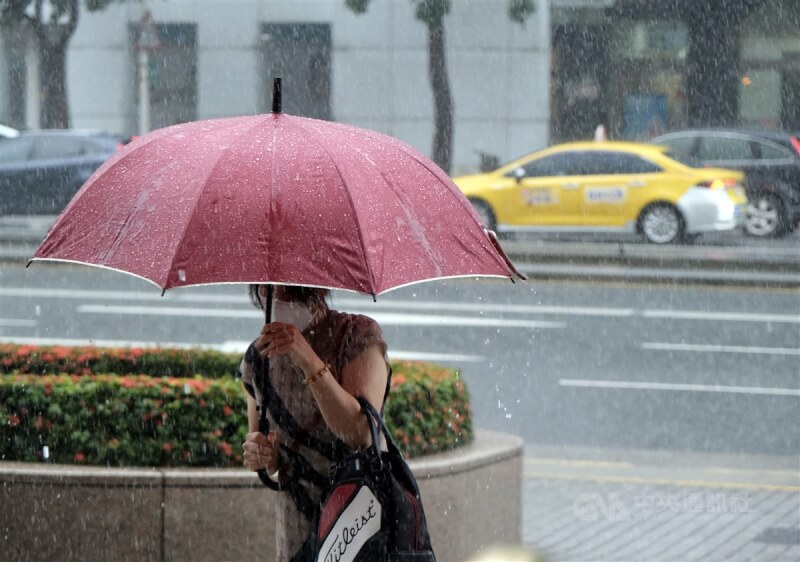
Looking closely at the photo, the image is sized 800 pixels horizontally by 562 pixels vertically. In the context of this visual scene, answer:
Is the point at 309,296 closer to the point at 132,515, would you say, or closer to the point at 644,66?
the point at 132,515

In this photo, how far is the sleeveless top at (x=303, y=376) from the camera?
315 centimetres

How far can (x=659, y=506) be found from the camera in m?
7.16

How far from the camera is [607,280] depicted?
58.3 ft

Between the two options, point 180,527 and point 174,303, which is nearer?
point 180,527

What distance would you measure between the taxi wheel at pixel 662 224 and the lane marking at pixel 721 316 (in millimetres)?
5198

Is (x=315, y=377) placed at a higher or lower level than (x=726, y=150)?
lower

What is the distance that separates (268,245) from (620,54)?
1055 inches

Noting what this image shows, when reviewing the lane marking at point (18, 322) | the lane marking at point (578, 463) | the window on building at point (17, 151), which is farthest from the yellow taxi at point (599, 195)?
the lane marking at point (578, 463)

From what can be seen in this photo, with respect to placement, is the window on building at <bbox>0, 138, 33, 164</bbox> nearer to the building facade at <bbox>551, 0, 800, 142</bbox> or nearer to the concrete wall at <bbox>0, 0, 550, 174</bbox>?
the concrete wall at <bbox>0, 0, 550, 174</bbox>

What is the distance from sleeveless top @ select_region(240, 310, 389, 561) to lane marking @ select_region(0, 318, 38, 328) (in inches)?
432

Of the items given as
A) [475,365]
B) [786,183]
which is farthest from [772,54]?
[475,365]

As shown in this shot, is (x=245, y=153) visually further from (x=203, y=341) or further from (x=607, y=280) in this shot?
(x=607, y=280)

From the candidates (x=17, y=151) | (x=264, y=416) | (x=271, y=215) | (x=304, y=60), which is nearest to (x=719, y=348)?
(x=264, y=416)

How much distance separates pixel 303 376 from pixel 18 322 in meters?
11.4
